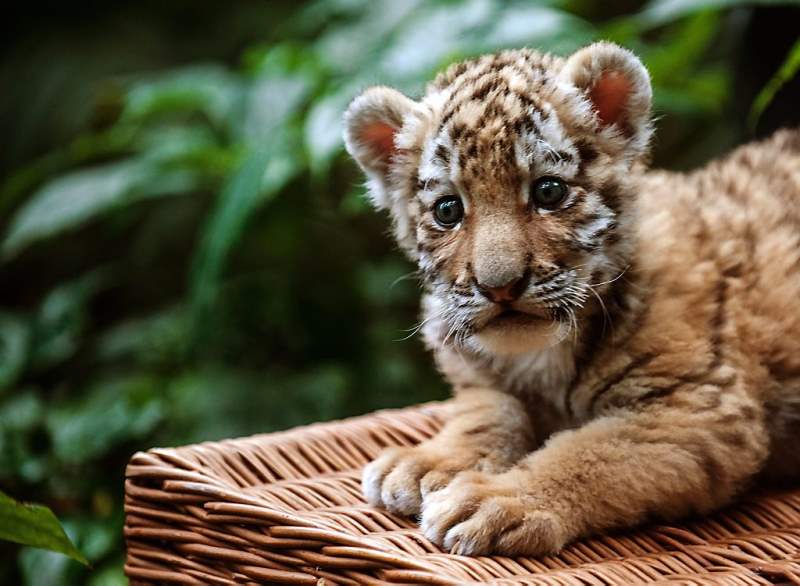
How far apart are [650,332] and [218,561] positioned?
984 mm

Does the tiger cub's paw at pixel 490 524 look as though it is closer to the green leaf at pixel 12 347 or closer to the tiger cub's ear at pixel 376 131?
the tiger cub's ear at pixel 376 131

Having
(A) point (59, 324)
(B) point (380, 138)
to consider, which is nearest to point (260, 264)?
(A) point (59, 324)

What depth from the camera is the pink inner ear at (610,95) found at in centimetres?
207

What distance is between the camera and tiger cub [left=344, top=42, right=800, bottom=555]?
6.26ft

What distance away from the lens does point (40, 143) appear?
5715 millimetres

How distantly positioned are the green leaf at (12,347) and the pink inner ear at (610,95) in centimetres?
242

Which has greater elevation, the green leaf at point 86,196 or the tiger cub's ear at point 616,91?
the tiger cub's ear at point 616,91

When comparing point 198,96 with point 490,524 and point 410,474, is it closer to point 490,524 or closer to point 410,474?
point 410,474

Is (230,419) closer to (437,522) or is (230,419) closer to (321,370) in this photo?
(321,370)

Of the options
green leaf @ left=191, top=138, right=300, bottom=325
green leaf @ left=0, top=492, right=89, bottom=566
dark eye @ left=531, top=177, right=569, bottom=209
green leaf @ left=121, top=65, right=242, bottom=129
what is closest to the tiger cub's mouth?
dark eye @ left=531, top=177, right=569, bottom=209

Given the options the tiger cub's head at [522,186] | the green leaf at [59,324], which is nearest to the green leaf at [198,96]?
the green leaf at [59,324]

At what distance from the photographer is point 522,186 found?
76.7 inches

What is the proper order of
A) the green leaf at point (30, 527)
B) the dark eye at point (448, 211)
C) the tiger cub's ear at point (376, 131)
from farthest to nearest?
the tiger cub's ear at point (376, 131), the dark eye at point (448, 211), the green leaf at point (30, 527)

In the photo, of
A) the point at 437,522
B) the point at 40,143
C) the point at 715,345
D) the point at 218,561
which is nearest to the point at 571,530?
the point at 437,522
